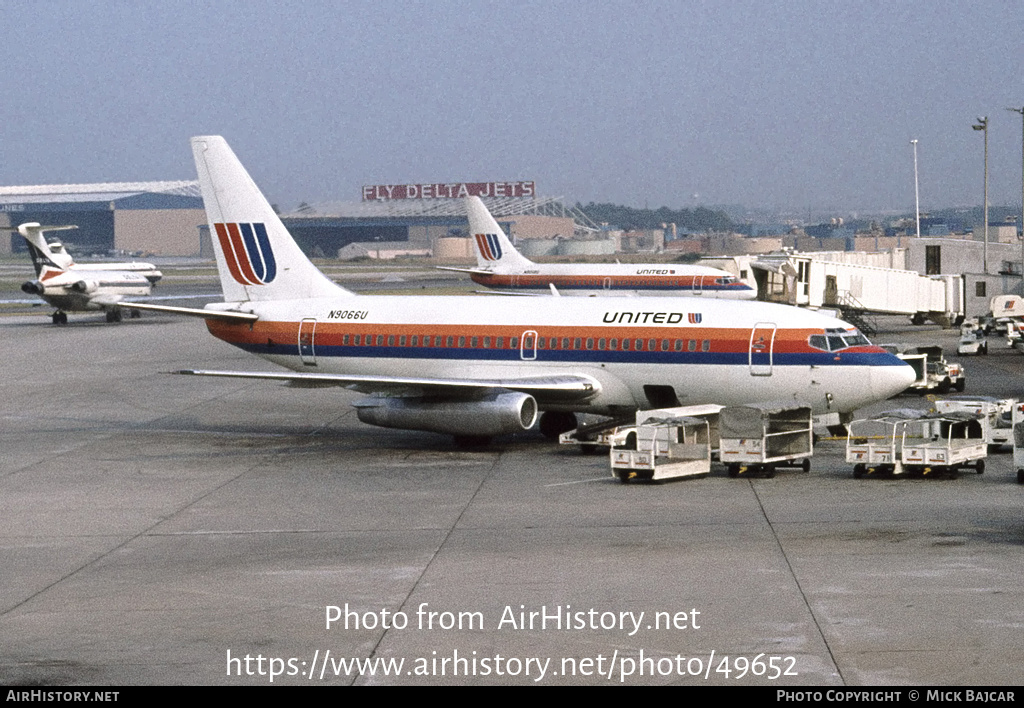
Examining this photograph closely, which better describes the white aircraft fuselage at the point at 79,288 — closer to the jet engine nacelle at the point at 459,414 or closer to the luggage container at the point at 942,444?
the jet engine nacelle at the point at 459,414

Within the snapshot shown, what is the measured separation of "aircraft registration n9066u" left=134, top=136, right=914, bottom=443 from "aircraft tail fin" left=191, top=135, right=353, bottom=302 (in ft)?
0.13

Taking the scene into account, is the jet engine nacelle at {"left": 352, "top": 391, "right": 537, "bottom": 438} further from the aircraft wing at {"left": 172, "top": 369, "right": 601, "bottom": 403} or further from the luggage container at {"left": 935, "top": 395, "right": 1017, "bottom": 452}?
the luggage container at {"left": 935, "top": 395, "right": 1017, "bottom": 452}

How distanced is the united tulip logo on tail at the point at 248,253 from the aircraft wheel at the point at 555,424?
985 cm

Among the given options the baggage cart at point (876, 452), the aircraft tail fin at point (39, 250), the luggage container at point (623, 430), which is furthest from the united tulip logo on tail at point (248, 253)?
the aircraft tail fin at point (39, 250)

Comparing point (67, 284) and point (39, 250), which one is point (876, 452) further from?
point (39, 250)

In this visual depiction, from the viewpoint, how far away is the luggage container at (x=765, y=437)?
32.0 metres

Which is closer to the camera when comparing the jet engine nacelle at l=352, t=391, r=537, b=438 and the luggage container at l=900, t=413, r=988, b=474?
the luggage container at l=900, t=413, r=988, b=474

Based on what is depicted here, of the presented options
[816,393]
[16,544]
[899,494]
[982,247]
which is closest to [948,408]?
[816,393]

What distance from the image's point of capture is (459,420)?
1439 inches

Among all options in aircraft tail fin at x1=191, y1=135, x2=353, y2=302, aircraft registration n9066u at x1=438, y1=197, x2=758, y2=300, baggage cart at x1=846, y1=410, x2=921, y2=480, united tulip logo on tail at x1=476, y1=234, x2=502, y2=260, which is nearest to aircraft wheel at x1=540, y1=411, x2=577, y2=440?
aircraft tail fin at x1=191, y1=135, x2=353, y2=302

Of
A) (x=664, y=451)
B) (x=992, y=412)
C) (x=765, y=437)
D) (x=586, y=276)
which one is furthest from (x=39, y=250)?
(x=992, y=412)

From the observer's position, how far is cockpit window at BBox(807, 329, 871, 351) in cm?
3478

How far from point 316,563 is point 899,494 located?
42.8 ft
